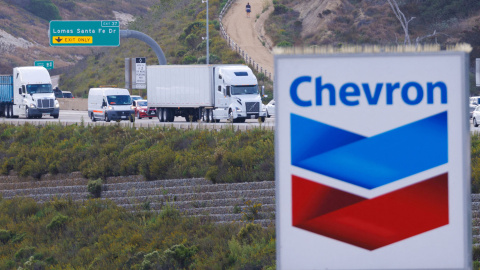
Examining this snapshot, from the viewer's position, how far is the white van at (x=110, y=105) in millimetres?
47469

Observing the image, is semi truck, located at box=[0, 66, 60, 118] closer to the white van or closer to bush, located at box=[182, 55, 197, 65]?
the white van

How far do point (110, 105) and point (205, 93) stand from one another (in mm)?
7380

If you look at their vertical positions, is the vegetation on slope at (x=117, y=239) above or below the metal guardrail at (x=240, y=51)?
below

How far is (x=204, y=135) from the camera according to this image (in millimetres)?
27047

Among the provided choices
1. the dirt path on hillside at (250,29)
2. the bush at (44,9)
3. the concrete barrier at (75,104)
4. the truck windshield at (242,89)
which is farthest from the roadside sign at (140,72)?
the bush at (44,9)

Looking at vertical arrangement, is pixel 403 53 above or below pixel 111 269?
above

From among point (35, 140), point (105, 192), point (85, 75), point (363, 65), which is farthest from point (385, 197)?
point (85, 75)

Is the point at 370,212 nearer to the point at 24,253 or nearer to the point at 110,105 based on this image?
the point at 24,253

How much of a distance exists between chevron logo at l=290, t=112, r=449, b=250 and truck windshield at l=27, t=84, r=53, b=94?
47.3 metres

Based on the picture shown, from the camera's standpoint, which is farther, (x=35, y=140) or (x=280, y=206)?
(x=35, y=140)

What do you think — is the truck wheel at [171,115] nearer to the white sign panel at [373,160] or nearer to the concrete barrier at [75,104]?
the concrete barrier at [75,104]

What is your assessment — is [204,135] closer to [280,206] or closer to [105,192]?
[105,192]

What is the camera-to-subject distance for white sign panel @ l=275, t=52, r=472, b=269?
522 centimetres

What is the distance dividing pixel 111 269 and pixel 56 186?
9.38 metres
